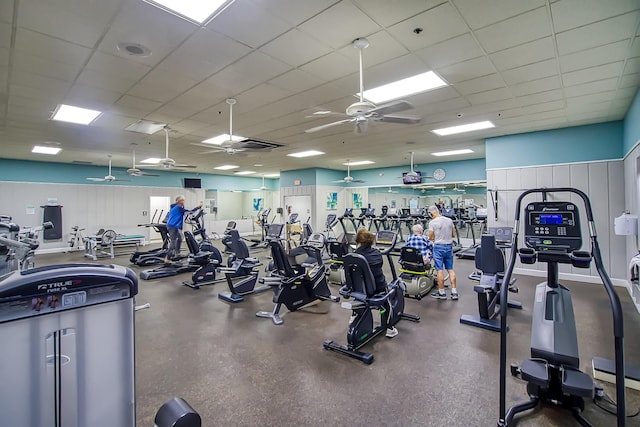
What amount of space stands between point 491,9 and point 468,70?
1.24 meters

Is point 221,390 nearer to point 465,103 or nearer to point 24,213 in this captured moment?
point 465,103

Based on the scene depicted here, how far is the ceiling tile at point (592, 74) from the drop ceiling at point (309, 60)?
0.02 metres

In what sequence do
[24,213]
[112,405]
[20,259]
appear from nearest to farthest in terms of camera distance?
[112,405]
[20,259]
[24,213]

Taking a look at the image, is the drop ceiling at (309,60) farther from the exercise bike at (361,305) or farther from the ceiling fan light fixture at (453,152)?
the ceiling fan light fixture at (453,152)

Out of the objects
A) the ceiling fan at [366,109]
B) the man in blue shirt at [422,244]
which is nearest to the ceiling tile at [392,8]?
the ceiling fan at [366,109]

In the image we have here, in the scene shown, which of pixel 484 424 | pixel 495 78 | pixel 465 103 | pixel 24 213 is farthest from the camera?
pixel 24 213

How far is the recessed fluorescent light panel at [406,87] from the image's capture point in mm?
4156

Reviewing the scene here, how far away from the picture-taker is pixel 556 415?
236cm

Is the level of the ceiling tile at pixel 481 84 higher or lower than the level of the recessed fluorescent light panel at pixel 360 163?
lower

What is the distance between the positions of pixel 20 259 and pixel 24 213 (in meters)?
Result: 7.88

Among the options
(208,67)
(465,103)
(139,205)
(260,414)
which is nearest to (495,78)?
(465,103)

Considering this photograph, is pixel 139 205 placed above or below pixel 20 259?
above

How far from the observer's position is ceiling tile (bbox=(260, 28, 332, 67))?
3125 mm

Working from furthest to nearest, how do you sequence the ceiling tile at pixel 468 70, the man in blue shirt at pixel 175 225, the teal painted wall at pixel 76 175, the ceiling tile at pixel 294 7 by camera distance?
the teal painted wall at pixel 76 175, the man in blue shirt at pixel 175 225, the ceiling tile at pixel 468 70, the ceiling tile at pixel 294 7
